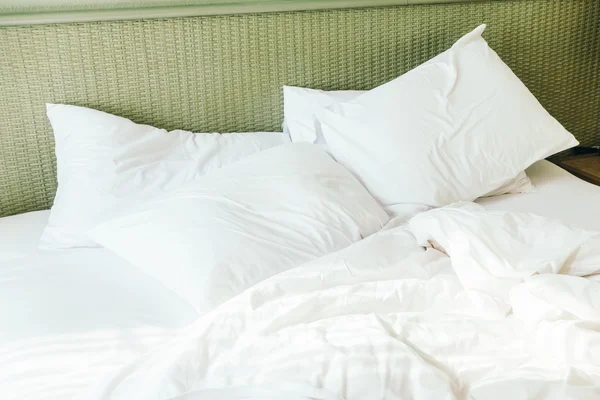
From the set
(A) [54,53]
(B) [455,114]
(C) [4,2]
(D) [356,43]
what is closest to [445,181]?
(B) [455,114]

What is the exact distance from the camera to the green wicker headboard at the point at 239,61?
174 cm

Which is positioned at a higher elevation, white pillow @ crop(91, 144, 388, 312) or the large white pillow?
the large white pillow

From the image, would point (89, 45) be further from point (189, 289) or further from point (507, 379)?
point (507, 379)

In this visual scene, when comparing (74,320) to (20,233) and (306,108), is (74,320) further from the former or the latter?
(306,108)

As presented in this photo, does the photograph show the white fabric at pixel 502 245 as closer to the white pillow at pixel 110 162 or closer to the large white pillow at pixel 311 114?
the large white pillow at pixel 311 114

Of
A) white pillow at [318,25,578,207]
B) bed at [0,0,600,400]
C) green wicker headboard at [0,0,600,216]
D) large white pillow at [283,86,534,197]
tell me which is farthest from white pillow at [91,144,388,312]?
green wicker headboard at [0,0,600,216]

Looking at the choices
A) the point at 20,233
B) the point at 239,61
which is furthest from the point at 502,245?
the point at 20,233

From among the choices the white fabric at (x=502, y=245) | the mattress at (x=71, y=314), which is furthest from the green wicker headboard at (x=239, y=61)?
the white fabric at (x=502, y=245)

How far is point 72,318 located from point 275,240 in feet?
1.45

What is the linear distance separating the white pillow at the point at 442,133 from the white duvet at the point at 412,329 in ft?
1.06

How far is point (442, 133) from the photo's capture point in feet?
5.76

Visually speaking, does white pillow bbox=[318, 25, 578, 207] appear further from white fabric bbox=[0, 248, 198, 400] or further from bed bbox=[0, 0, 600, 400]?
white fabric bbox=[0, 248, 198, 400]

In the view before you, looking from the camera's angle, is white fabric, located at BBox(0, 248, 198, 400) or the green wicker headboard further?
the green wicker headboard

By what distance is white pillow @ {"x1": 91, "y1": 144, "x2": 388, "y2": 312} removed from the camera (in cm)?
130
